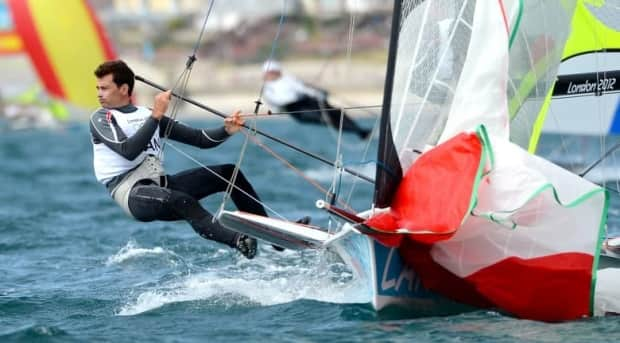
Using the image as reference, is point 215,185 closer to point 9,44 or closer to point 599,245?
point 599,245

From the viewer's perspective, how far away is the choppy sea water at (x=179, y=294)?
481 centimetres

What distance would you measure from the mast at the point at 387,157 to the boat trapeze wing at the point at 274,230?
31 cm

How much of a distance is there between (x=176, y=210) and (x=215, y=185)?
383 millimetres

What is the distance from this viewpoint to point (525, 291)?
16.1 ft

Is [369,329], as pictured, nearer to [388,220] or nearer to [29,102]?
[388,220]

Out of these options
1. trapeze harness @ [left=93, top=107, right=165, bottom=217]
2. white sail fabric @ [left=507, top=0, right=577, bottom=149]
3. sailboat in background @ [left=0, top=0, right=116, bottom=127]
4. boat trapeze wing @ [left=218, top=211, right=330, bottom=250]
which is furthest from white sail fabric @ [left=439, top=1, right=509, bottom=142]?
sailboat in background @ [left=0, top=0, right=116, bottom=127]

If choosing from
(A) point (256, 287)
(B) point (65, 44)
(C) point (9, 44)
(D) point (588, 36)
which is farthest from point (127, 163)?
(C) point (9, 44)

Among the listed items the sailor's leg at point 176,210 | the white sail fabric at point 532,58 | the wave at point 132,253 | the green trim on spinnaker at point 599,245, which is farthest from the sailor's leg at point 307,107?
the green trim on spinnaker at point 599,245

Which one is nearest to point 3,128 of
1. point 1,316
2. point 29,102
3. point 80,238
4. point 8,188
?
point 29,102

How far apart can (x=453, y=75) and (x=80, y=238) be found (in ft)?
11.9

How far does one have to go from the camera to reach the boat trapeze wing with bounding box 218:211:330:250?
4922 mm

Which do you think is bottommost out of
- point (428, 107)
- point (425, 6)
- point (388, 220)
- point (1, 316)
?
point (1, 316)

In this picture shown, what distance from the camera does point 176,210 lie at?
539 centimetres

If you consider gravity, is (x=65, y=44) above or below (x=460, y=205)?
above
